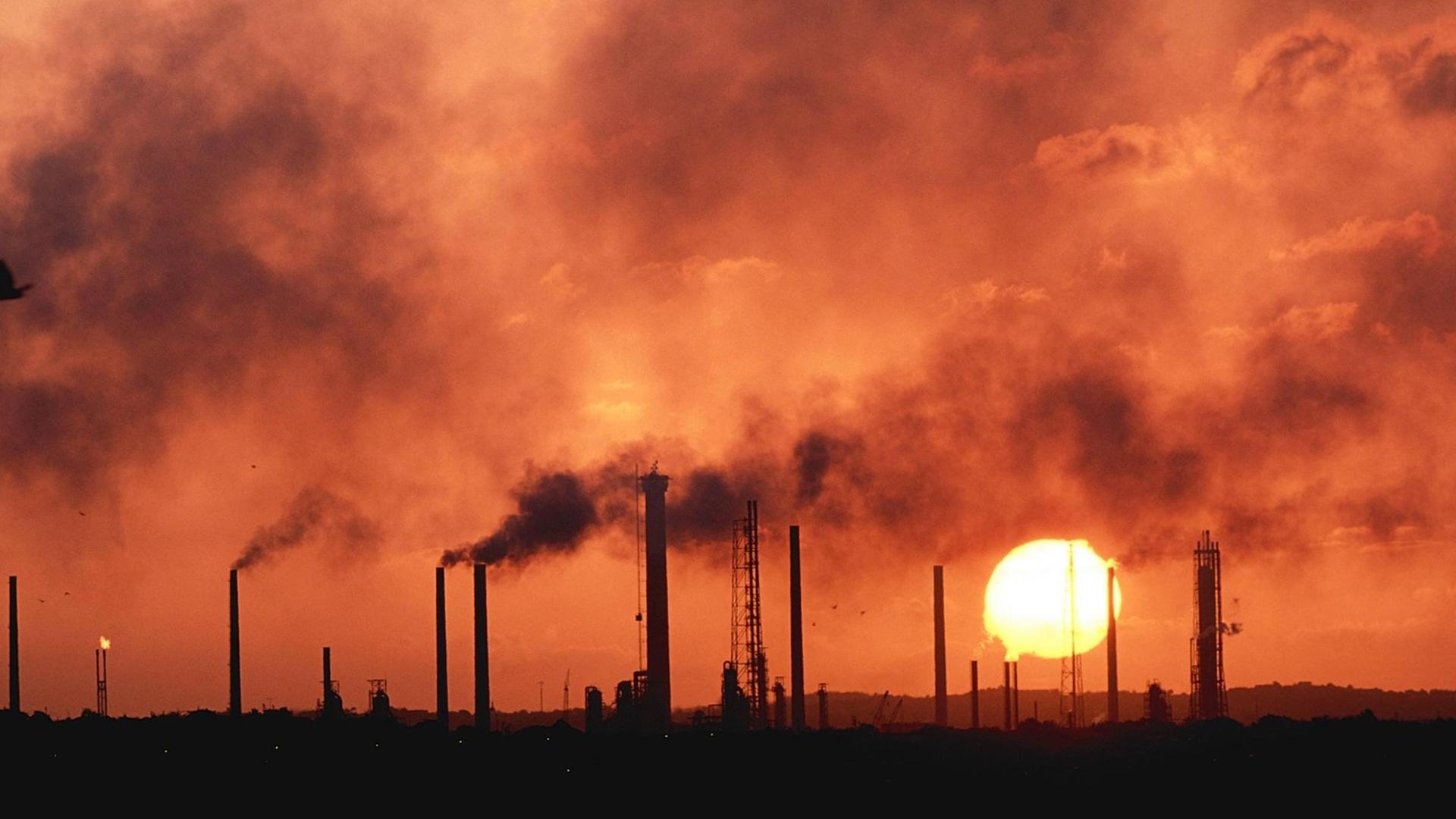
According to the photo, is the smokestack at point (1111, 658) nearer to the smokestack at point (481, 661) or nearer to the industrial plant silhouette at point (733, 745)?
the industrial plant silhouette at point (733, 745)

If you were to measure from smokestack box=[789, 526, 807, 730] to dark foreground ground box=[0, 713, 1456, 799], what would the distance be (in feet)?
48.0

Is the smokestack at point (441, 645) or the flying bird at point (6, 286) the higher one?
the flying bird at point (6, 286)

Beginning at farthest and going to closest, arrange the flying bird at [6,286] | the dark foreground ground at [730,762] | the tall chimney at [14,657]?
the tall chimney at [14,657]
the dark foreground ground at [730,762]
the flying bird at [6,286]

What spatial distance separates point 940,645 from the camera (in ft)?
328

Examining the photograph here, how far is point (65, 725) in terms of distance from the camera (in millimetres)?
70938

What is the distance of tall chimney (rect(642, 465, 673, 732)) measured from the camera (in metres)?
95.8

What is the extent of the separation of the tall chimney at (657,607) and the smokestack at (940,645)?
13999 mm

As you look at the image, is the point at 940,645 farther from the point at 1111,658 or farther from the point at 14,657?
the point at 14,657

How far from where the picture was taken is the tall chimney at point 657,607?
95750 mm

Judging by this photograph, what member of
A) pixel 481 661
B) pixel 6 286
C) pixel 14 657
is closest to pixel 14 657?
pixel 14 657

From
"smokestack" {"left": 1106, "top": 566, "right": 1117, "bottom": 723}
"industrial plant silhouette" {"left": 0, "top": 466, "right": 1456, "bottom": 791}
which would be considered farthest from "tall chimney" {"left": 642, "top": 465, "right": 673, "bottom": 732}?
"smokestack" {"left": 1106, "top": 566, "right": 1117, "bottom": 723}

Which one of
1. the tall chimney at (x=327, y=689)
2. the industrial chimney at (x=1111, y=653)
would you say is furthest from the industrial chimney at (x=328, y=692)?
the industrial chimney at (x=1111, y=653)

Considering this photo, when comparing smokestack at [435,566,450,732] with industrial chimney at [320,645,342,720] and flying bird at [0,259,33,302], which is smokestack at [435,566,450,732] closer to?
industrial chimney at [320,645,342,720]

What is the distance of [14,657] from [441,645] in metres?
20.3
